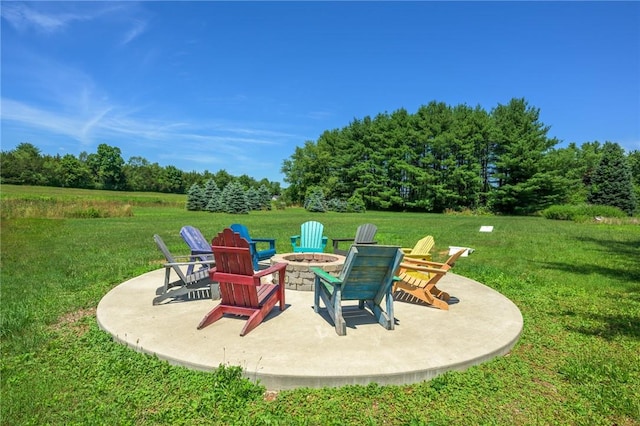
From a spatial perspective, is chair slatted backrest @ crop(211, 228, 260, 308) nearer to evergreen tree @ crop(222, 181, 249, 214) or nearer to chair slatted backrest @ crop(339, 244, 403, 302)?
chair slatted backrest @ crop(339, 244, 403, 302)

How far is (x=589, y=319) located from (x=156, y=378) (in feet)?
19.2

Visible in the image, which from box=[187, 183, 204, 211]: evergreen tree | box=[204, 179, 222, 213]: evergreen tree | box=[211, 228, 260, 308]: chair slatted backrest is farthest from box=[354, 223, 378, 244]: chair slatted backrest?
box=[187, 183, 204, 211]: evergreen tree

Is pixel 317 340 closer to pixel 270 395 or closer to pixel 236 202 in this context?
pixel 270 395

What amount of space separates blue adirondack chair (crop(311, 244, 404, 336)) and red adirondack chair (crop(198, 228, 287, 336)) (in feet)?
2.87

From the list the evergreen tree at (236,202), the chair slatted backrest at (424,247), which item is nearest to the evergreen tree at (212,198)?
the evergreen tree at (236,202)

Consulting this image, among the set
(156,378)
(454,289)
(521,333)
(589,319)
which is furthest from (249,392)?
(589,319)

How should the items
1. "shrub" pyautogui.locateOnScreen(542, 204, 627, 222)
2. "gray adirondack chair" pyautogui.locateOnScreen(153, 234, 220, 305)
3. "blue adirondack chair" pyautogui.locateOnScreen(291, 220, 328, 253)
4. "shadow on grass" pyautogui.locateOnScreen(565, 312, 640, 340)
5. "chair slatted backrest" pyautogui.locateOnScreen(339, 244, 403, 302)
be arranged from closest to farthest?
"chair slatted backrest" pyautogui.locateOnScreen(339, 244, 403, 302), "shadow on grass" pyautogui.locateOnScreen(565, 312, 640, 340), "gray adirondack chair" pyautogui.locateOnScreen(153, 234, 220, 305), "blue adirondack chair" pyautogui.locateOnScreen(291, 220, 328, 253), "shrub" pyautogui.locateOnScreen(542, 204, 627, 222)

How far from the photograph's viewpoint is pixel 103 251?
416 inches

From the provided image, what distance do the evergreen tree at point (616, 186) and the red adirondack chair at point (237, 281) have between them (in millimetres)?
44163

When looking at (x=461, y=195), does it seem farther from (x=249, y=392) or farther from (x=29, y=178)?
(x=29, y=178)

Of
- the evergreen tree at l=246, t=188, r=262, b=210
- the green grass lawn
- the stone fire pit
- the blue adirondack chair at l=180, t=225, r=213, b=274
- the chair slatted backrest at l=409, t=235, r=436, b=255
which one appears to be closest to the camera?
the green grass lawn

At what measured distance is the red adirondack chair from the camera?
161 inches

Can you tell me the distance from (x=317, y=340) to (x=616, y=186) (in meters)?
44.5

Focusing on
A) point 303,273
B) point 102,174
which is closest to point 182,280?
point 303,273
